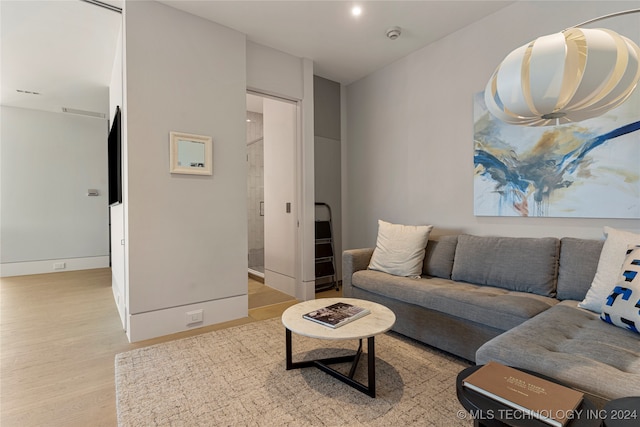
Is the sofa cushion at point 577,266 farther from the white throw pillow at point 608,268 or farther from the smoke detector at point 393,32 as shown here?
the smoke detector at point 393,32

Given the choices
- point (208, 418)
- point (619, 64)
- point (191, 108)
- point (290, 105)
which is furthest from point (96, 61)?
point (619, 64)

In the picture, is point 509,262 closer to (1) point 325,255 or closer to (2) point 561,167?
(2) point 561,167

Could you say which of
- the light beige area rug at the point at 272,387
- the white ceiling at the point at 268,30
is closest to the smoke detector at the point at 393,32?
the white ceiling at the point at 268,30

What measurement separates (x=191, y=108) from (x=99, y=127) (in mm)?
4163

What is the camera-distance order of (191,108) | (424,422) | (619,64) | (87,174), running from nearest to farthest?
(619,64) < (424,422) < (191,108) < (87,174)

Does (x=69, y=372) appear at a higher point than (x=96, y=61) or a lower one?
lower

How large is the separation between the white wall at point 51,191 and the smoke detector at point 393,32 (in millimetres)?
5380

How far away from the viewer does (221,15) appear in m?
2.83

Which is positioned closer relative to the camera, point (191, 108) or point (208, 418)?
point (208, 418)

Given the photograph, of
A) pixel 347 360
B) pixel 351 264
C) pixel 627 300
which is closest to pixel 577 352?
pixel 627 300

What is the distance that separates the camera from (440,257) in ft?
9.48

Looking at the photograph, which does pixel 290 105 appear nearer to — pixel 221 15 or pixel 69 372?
pixel 221 15

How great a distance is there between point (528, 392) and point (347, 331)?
0.86 meters

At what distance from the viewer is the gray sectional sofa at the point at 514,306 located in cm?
130
